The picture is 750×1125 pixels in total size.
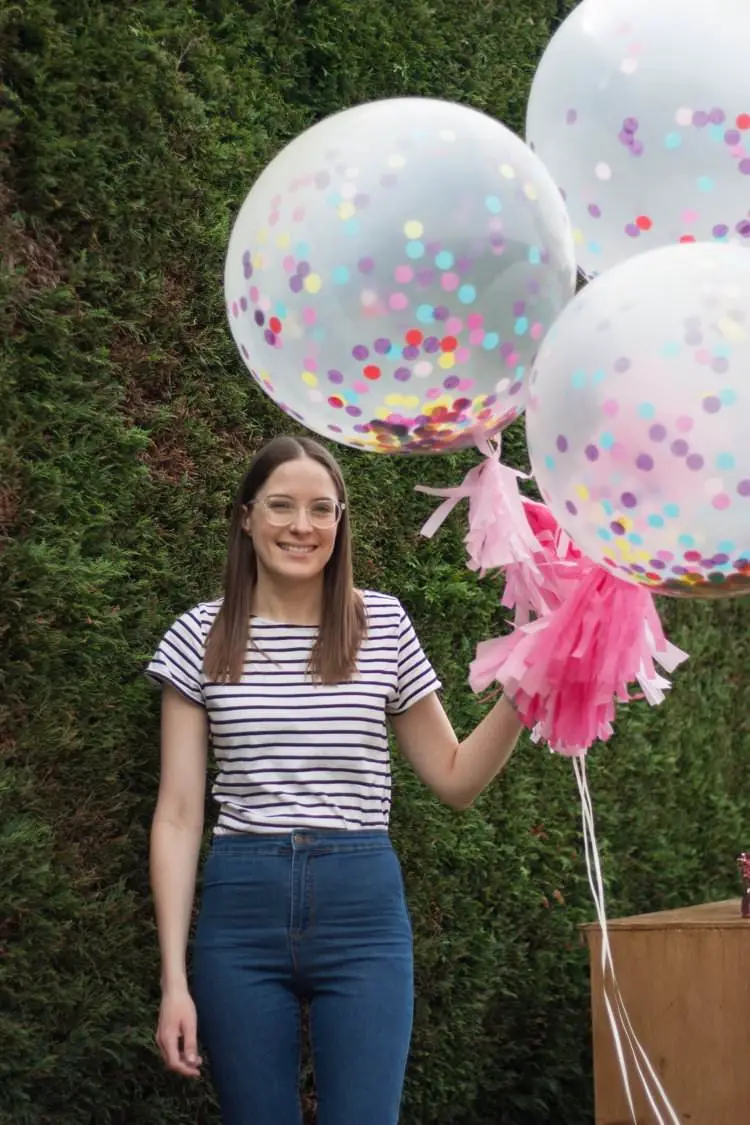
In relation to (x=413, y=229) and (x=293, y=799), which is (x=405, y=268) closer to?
(x=413, y=229)

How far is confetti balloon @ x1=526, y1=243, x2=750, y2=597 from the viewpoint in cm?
182

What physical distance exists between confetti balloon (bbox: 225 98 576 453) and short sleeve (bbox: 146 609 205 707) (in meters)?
0.63

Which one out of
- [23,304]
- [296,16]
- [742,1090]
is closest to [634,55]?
[23,304]

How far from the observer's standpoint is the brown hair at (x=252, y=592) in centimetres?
259

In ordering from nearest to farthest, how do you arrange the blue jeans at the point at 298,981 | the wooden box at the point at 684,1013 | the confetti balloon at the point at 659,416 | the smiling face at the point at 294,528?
the confetti balloon at the point at 659,416
the blue jeans at the point at 298,981
the smiling face at the point at 294,528
the wooden box at the point at 684,1013

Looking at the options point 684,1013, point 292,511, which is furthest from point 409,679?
point 684,1013

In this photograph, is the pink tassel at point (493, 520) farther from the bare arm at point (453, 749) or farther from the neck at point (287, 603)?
the neck at point (287, 603)

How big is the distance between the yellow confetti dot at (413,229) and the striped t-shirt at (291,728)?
0.83 m

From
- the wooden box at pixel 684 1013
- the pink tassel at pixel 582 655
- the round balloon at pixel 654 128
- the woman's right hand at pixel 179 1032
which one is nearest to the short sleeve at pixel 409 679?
the pink tassel at pixel 582 655

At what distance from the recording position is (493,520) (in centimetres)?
218

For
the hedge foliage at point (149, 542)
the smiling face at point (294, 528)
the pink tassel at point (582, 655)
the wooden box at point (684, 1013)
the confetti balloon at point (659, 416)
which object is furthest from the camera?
the wooden box at point (684, 1013)

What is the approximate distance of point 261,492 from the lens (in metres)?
2.70

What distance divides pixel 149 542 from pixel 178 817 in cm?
68

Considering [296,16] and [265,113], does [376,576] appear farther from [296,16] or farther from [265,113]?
[296,16]
